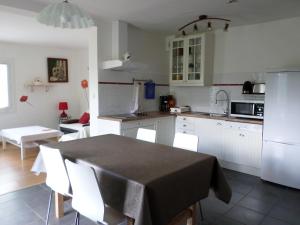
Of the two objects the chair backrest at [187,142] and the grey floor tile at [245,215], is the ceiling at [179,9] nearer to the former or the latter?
the chair backrest at [187,142]

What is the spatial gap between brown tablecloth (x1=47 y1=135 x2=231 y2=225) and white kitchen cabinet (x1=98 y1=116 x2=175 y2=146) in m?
1.19

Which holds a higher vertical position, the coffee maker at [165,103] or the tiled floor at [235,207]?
the coffee maker at [165,103]

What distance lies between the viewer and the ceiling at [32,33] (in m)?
3.58

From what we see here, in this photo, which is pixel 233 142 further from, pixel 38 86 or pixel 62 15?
pixel 38 86

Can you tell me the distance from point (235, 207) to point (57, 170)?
1.91 m

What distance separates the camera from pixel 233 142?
3.66 metres

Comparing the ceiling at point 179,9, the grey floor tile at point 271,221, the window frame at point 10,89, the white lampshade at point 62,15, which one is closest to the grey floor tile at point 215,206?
the grey floor tile at point 271,221

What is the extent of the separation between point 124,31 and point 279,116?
263cm

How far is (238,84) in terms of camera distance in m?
4.07

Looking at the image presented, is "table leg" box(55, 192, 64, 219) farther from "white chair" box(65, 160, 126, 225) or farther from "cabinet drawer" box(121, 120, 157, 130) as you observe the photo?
"cabinet drawer" box(121, 120, 157, 130)

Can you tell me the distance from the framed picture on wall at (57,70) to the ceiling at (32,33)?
1.70 feet

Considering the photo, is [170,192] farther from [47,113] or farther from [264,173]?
[47,113]

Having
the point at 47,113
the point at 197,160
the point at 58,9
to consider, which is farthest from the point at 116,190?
the point at 47,113

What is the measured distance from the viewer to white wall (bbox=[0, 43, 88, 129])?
5.66m
